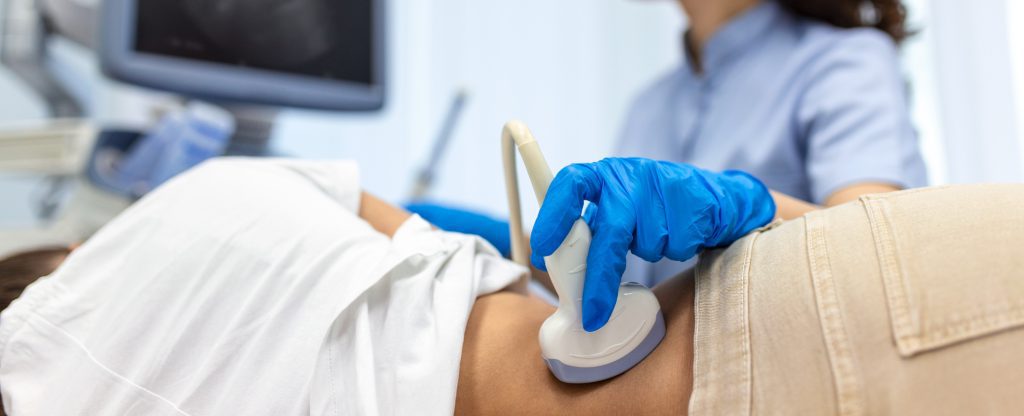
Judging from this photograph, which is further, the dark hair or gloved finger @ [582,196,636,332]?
the dark hair

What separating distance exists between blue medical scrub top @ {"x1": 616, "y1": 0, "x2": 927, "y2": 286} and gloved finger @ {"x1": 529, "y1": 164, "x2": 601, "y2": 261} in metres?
0.52

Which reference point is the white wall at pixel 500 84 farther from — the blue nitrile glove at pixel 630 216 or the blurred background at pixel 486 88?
the blue nitrile glove at pixel 630 216

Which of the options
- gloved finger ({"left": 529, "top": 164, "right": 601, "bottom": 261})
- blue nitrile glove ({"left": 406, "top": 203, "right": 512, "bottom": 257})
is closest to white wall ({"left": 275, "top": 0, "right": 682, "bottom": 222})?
blue nitrile glove ({"left": 406, "top": 203, "right": 512, "bottom": 257})

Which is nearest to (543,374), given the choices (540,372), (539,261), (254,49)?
(540,372)

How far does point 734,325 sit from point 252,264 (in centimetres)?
46

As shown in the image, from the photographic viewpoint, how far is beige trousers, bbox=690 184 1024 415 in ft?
1.65

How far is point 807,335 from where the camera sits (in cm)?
56

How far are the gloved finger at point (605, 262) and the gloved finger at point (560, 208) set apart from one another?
1.0 inches

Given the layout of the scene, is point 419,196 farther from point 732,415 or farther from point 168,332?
point 732,415

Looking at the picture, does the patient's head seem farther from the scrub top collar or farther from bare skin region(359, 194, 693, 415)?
the scrub top collar

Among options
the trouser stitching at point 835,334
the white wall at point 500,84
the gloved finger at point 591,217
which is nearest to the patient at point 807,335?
the trouser stitching at point 835,334

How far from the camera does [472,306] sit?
2.50ft

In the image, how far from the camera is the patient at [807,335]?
509 mm

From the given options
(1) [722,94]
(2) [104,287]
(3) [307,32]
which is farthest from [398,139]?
(2) [104,287]
